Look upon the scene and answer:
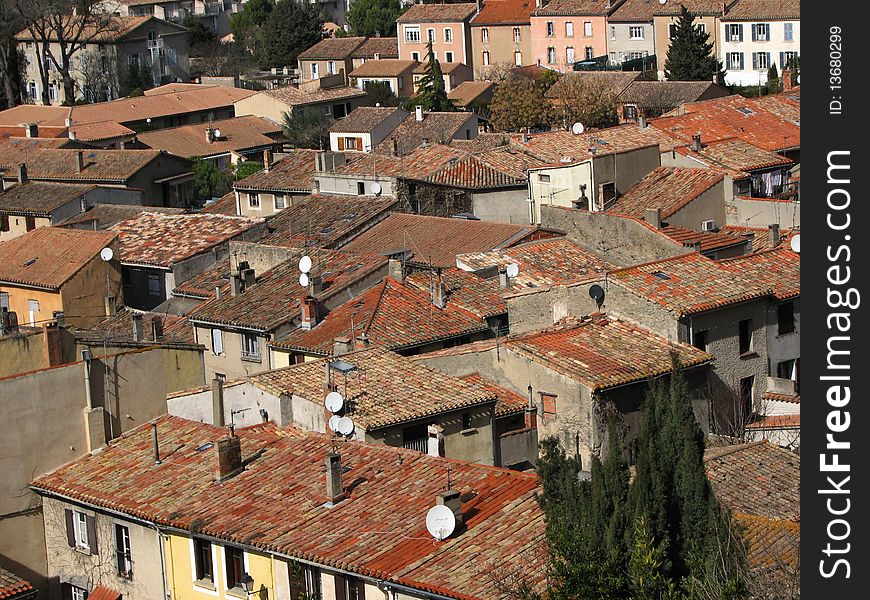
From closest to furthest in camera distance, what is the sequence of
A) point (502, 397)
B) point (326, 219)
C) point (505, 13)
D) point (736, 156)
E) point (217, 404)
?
point (217, 404) → point (502, 397) → point (326, 219) → point (736, 156) → point (505, 13)

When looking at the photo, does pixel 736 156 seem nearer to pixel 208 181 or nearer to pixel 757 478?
pixel 208 181

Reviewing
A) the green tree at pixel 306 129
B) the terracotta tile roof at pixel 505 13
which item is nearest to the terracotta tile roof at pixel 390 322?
the green tree at pixel 306 129

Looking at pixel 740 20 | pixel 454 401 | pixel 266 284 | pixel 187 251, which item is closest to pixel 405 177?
pixel 187 251

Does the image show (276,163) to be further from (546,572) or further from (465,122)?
(546,572)

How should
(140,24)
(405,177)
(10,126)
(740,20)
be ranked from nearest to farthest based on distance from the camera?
(405,177) → (10,126) → (740,20) → (140,24)

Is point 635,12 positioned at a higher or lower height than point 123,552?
higher

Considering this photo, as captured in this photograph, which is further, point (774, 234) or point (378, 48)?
point (378, 48)

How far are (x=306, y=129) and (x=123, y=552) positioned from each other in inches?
2049

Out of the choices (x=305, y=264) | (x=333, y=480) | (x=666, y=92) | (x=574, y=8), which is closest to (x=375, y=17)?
(x=574, y=8)

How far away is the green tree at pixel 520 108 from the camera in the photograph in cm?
7312

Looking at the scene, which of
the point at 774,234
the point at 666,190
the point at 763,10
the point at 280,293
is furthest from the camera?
the point at 763,10

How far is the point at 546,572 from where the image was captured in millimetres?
19891

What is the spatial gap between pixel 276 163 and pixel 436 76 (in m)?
24.0

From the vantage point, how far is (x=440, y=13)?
108625 millimetres
